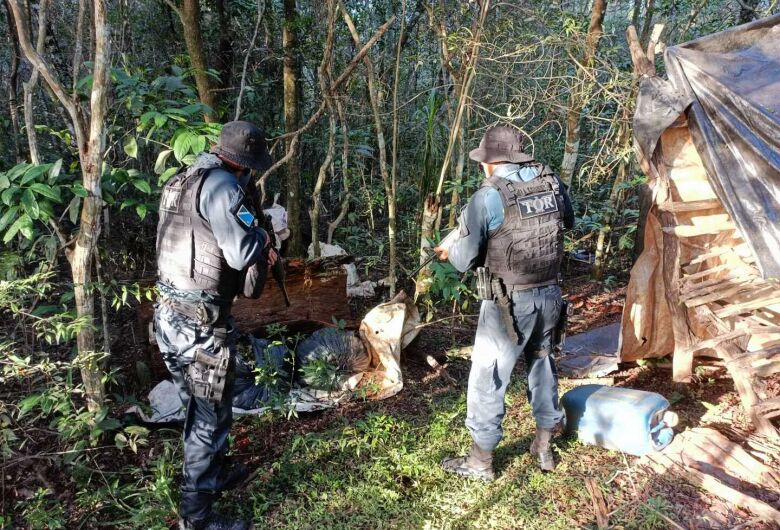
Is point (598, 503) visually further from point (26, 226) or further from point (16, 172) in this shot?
point (16, 172)

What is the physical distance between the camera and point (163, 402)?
3254 millimetres

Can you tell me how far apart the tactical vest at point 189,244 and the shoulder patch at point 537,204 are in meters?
1.45

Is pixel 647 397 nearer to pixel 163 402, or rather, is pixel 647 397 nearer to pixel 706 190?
pixel 706 190

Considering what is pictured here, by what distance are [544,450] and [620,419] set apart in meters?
0.47

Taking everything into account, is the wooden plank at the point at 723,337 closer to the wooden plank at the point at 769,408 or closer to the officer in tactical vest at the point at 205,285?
the wooden plank at the point at 769,408

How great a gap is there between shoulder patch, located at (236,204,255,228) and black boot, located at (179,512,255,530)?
1.38 metres

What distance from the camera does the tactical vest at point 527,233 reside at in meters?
2.57

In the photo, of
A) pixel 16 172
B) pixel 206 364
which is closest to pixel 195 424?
pixel 206 364

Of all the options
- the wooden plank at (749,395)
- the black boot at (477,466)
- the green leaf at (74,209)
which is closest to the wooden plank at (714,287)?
the wooden plank at (749,395)

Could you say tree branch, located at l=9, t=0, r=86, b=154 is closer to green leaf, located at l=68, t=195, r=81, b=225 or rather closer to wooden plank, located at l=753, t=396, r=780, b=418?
green leaf, located at l=68, t=195, r=81, b=225

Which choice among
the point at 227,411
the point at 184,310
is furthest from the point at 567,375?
the point at 184,310

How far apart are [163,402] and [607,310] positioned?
416 cm

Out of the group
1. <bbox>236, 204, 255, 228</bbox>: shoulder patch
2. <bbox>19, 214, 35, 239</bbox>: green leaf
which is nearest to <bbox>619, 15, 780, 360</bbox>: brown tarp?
<bbox>236, 204, 255, 228</bbox>: shoulder patch

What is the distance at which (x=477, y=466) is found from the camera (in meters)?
2.79
